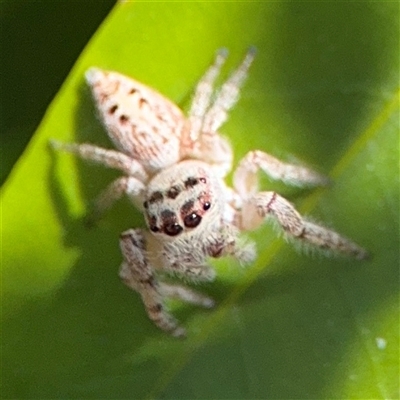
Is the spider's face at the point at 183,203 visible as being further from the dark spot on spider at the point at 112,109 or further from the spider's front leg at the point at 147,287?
the dark spot on spider at the point at 112,109

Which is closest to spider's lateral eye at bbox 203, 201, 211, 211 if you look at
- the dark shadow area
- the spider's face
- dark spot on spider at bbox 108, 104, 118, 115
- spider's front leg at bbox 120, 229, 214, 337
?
the spider's face

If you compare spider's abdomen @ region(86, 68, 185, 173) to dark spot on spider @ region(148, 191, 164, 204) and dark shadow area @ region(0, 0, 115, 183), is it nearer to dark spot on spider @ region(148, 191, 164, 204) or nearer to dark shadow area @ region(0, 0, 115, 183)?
dark spot on spider @ region(148, 191, 164, 204)

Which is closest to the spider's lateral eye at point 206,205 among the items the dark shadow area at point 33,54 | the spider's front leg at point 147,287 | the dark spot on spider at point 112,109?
the spider's front leg at point 147,287

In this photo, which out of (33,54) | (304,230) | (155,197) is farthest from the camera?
(33,54)

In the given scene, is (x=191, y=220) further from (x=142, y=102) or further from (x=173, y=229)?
(x=142, y=102)

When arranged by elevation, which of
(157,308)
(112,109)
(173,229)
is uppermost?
(112,109)

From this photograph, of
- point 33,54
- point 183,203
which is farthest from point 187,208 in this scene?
point 33,54

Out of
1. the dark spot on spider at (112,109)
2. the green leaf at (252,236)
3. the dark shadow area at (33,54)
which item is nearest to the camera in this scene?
the green leaf at (252,236)
